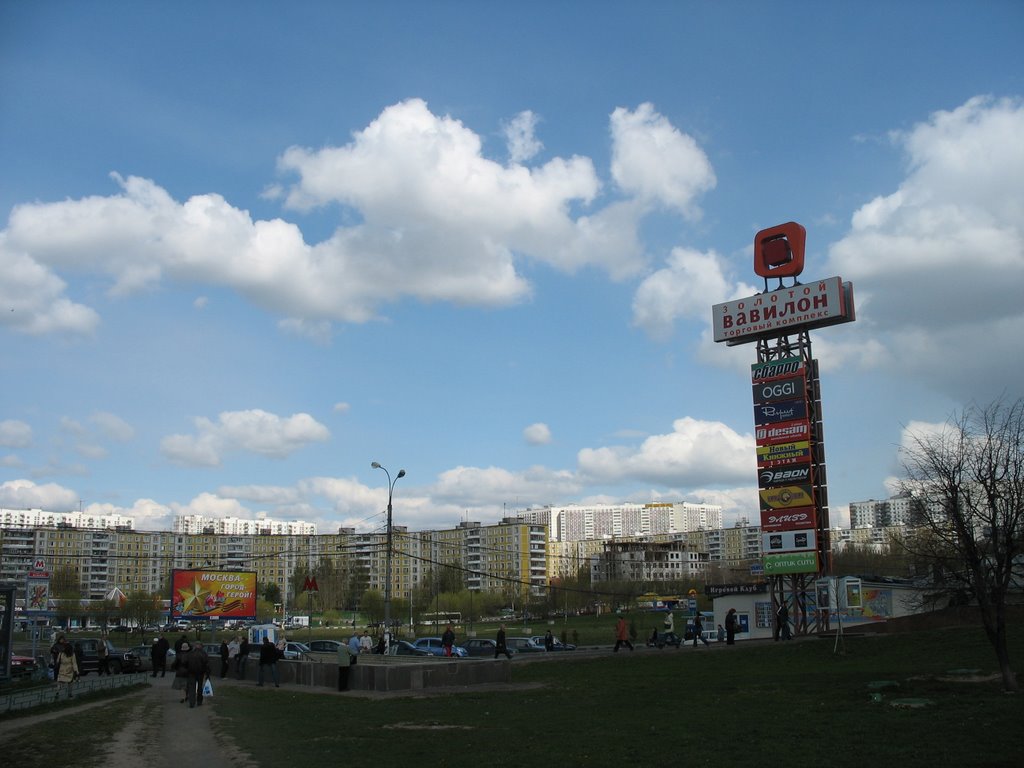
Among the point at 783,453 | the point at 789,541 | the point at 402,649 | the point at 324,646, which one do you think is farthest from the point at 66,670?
the point at 783,453

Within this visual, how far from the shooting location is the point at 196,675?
24422 mm

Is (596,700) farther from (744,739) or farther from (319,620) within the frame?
(319,620)

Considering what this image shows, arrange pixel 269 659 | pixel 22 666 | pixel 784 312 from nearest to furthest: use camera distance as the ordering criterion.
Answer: pixel 269 659 → pixel 22 666 → pixel 784 312

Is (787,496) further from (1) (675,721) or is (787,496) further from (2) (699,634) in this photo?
(1) (675,721)

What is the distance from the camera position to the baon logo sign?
1849 inches

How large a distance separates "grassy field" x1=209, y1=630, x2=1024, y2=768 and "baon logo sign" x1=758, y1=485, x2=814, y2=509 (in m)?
16.8

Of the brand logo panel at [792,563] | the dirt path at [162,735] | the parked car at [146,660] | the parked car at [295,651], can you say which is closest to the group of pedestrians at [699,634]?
the brand logo panel at [792,563]

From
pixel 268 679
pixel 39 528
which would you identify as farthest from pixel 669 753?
pixel 39 528

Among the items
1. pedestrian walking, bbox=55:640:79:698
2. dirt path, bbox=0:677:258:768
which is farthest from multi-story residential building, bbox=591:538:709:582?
dirt path, bbox=0:677:258:768

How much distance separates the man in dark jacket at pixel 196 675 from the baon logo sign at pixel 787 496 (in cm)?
3190

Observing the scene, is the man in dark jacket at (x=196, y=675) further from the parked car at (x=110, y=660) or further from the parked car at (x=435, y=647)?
the parked car at (x=110, y=660)

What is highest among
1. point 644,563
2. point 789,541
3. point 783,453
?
point 783,453

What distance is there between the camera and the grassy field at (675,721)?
1355cm

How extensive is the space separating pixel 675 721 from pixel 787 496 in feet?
105
